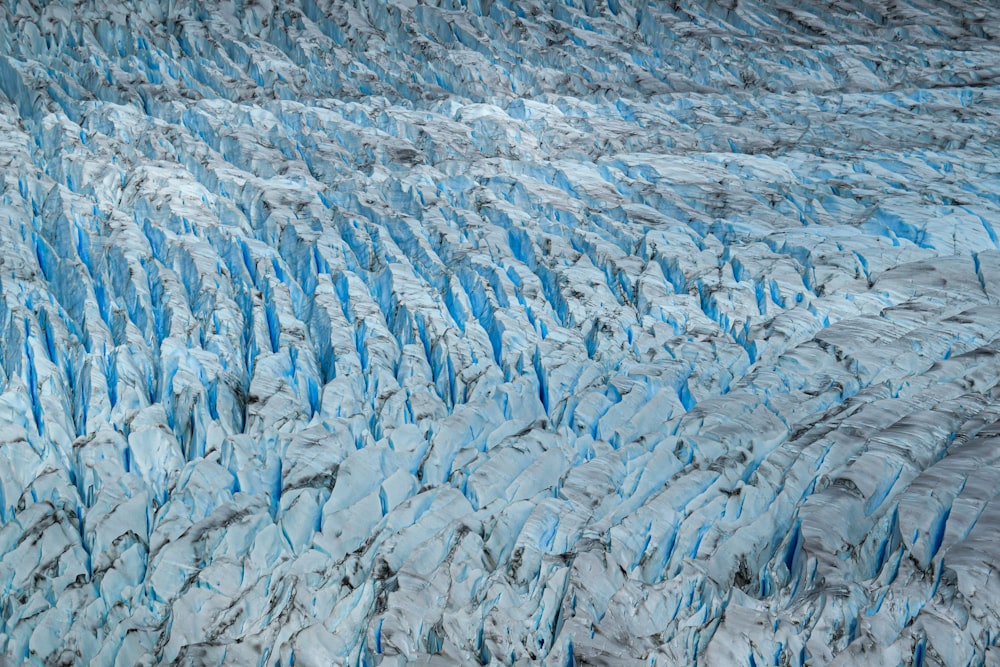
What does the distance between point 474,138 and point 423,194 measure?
1.72m

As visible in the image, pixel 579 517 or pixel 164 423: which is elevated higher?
pixel 579 517

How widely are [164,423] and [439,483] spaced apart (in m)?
2.28

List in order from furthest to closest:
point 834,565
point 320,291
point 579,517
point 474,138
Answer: point 474,138
point 320,291
point 579,517
point 834,565

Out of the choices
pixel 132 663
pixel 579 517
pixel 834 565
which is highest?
pixel 834 565

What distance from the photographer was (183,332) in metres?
8.49

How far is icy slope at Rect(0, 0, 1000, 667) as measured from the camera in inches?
225

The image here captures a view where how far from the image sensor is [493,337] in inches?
345

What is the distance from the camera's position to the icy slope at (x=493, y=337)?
18.7 feet

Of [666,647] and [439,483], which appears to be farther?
[439,483]

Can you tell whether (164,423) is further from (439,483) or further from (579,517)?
(579,517)

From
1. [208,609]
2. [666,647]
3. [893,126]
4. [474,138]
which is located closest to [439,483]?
[208,609]

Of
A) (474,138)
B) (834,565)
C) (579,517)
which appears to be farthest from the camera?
(474,138)

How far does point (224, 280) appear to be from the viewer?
9.19 m

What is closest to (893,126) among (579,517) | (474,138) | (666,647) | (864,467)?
(474,138)
